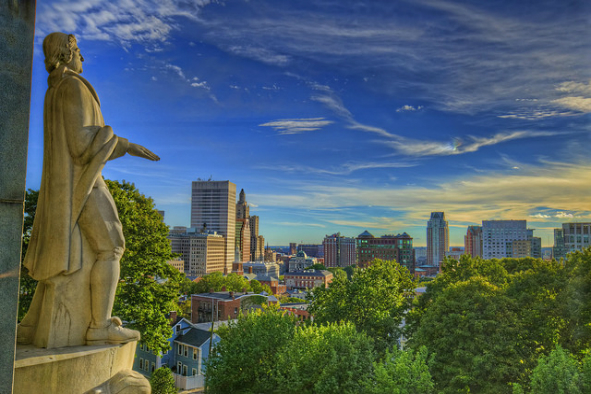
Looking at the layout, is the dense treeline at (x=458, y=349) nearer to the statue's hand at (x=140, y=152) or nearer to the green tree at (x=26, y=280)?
the green tree at (x=26, y=280)

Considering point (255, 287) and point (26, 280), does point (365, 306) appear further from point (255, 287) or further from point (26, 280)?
point (255, 287)

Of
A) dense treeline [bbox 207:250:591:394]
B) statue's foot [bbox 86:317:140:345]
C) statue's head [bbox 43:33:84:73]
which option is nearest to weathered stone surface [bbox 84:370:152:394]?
statue's foot [bbox 86:317:140:345]

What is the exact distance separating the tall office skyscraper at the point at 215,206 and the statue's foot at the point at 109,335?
162223 mm

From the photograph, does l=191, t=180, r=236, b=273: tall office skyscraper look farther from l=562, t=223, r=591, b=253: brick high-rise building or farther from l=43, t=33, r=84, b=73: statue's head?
l=43, t=33, r=84, b=73: statue's head

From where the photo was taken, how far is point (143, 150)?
5172 millimetres

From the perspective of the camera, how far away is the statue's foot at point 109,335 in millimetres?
4336

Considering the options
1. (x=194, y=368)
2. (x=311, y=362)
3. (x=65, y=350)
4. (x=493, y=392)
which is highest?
(x=65, y=350)

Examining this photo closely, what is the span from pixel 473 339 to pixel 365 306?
7175 mm

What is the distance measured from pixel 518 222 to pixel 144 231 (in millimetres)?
49463

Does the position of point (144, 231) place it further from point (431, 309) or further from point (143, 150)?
point (431, 309)

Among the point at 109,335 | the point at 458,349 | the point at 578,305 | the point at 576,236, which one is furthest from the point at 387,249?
the point at 109,335

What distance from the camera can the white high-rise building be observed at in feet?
171

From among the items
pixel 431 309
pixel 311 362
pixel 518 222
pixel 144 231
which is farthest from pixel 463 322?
pixel 518 222

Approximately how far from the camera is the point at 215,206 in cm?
17325
